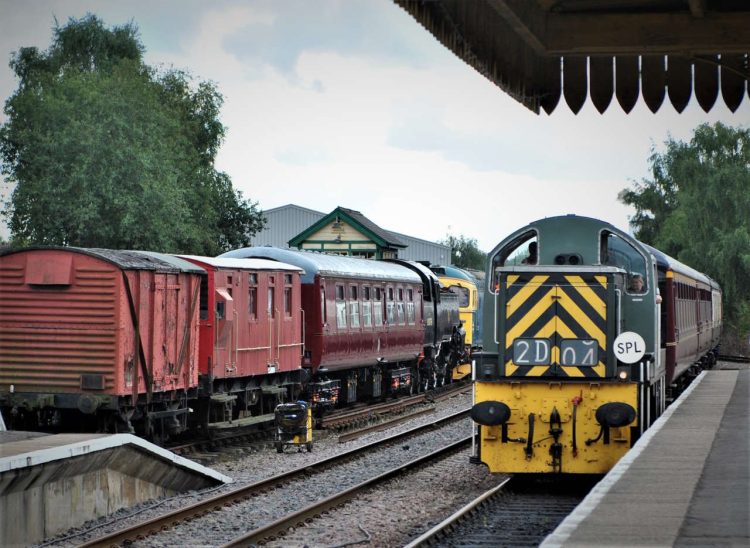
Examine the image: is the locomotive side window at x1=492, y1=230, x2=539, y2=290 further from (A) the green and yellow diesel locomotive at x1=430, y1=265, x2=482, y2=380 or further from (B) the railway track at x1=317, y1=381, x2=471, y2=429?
(A) the green and yellow diesel locomotive at x1=430, y1=265, x2=482, y2=380

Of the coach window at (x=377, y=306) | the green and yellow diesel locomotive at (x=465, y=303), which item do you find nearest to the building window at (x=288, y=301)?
the coach window at (x=377, y=306)

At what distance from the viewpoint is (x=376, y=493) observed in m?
15.3

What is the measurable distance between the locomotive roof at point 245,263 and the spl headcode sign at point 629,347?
8.32 m

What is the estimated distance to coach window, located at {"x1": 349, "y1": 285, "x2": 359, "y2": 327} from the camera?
27.0 m

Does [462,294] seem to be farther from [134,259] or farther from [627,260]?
[627,260]

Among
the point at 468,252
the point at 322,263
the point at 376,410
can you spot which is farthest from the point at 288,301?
the point at 468,252

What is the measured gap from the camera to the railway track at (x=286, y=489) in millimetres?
12203

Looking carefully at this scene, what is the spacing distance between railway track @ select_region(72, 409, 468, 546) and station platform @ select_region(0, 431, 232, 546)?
2.24 ft

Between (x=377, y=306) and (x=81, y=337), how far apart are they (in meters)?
12.1

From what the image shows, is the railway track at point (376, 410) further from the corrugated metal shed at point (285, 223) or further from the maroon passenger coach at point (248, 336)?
the corrugated metal shed at point (285, 223)

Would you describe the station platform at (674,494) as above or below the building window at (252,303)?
below

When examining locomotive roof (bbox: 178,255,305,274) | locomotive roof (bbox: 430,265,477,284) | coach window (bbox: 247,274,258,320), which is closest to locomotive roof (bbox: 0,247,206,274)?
locomotive roof (bbox: 178,255,305,274)

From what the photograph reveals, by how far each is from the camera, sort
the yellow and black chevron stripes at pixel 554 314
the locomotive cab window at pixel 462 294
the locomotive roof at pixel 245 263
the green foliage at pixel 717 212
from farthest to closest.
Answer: the green foliage at pixel 717 212 → the locomotive cab window at pixel 462 294 → the locomotive roof at pixel 245 263 → the yellow and black chevron stripes at pixel 554 314

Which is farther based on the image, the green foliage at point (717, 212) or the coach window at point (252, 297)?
the green foliage at point (717, 212)
